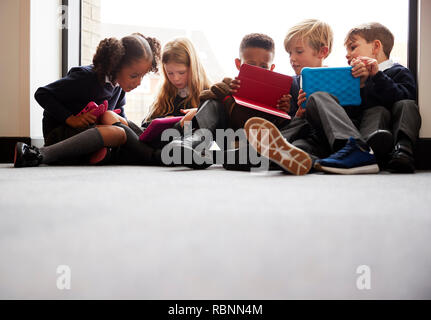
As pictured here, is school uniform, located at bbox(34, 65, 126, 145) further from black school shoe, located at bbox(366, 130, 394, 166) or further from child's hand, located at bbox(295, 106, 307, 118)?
black school shoe, located at bbox(366, 130, 394, 166)

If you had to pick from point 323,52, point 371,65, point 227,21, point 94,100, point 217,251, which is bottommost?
point 217,251

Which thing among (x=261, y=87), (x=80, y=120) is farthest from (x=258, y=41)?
(x=80, y=120)

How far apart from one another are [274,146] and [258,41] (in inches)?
29.1

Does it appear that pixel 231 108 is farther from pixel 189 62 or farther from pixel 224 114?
pixel 189 62

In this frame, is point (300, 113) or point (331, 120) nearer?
point (331, 120)

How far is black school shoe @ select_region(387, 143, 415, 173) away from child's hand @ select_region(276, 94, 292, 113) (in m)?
0.44

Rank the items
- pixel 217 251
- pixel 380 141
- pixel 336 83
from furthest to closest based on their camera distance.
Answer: pixel 336 83 → pixel 380 141 → pixel 217 251

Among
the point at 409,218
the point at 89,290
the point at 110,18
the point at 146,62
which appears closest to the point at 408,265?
the point at 409,218

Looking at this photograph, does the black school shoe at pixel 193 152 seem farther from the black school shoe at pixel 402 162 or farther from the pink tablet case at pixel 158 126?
the black school shoe at pixel 402 162

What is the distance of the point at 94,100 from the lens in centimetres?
157

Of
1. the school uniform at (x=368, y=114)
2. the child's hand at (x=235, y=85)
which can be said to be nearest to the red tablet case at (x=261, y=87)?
the child's hand at (x=235, y=85)

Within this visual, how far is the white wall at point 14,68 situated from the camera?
185cm

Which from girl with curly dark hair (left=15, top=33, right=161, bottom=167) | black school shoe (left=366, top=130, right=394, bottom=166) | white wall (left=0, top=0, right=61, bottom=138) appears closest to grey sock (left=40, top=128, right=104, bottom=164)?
girl with curly dark hair (left=15, top=33, right=161, bottom=167)

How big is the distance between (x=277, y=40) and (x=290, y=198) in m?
1.34
